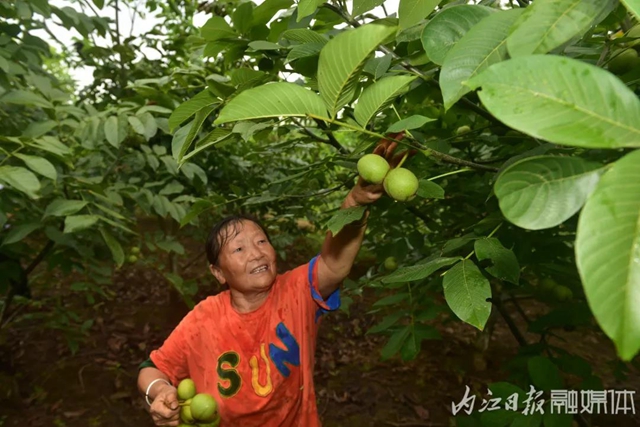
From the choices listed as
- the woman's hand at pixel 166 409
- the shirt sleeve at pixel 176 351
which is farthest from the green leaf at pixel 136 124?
the woman's hand at pixel 166 409

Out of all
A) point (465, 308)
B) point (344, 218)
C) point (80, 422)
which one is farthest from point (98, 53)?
point (465, 308)

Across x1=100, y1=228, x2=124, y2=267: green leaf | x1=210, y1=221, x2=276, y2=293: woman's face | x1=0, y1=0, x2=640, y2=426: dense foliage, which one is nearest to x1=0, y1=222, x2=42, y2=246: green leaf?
x1=0, y1=0, x2=640, y2=426: dense foliage

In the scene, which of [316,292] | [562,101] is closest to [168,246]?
[316,292]

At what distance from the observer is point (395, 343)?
1.67 metres

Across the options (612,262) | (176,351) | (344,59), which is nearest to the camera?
(612,262)

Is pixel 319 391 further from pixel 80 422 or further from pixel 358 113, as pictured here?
pixel 358 113

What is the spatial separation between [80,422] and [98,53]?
2226 millimetres

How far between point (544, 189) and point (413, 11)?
0.32 m

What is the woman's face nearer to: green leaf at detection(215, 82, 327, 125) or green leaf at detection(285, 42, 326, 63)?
green leaf at detection(285, 42, 326, 63)

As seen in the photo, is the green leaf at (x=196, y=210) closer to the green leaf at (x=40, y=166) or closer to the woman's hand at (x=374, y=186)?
the green leaf at (x=40, y=166)

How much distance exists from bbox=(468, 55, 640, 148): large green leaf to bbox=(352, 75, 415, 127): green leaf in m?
0.27

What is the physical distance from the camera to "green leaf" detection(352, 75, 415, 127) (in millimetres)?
630

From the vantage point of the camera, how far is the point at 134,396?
9.91 ft

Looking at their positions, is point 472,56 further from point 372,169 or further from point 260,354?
point 260,354
